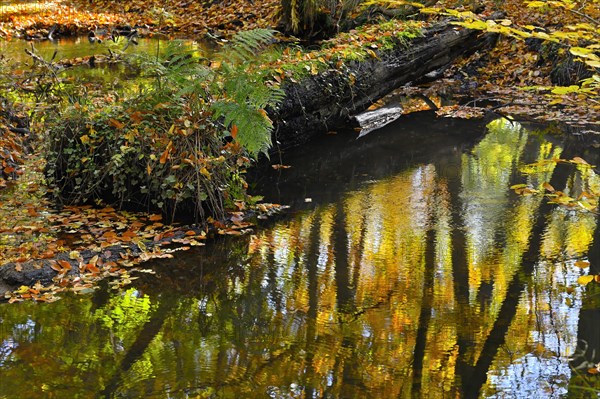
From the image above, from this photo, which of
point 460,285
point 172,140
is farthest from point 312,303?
point 172,140

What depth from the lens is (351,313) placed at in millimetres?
4988

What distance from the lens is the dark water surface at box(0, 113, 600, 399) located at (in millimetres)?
4137

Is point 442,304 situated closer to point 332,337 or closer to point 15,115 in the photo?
point 332,337

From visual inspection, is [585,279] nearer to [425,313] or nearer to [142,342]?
[425,313]

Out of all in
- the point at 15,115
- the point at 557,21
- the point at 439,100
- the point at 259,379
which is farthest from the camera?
the point at 557,21

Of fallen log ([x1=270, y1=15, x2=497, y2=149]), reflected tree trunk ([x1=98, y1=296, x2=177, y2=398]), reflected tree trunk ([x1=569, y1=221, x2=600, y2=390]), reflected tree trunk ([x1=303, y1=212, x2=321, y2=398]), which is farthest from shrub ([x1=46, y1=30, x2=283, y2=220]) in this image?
reflected tree trunk ([x1=569, y1=221, x2=600, y2=390])

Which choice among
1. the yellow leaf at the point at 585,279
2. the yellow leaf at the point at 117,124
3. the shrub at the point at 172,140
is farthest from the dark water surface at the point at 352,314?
the yellow leaf at the point at 117,124

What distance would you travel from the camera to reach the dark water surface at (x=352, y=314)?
4137 millimetres

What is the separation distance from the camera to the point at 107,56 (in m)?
14.7

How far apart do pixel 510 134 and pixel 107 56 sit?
8733mm

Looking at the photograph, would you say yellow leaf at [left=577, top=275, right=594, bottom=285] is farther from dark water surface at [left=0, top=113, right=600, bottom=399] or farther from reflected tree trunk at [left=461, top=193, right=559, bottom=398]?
reflected tree trunk at [left=461, top=193, right=559, bottom=398]

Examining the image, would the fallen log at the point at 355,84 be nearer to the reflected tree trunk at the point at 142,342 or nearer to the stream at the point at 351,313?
the stream at the point at 351,313

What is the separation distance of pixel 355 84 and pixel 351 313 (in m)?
5.41

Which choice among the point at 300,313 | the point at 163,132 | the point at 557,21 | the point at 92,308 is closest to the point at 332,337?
the point at 300,313
